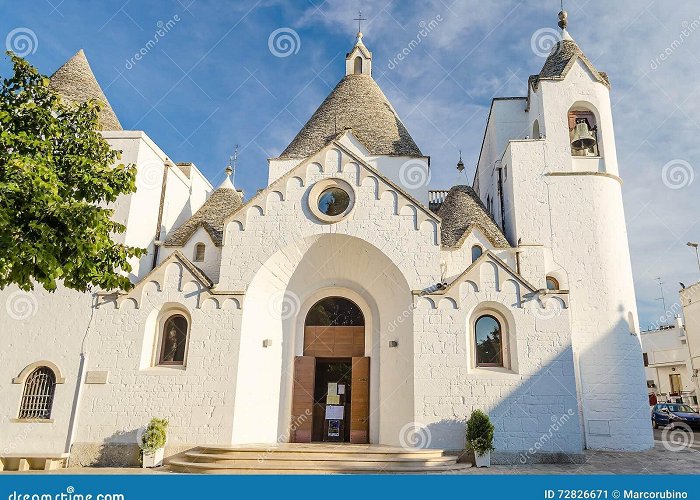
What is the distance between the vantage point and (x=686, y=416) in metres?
26.6

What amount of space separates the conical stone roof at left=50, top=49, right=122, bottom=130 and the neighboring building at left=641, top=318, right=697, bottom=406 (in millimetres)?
46744

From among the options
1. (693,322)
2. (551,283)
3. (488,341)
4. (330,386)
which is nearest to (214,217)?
(330,386)

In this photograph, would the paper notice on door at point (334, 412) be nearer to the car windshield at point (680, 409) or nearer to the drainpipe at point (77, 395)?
the drainpipe at point (77, 395)

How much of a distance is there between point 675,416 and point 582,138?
17.2m

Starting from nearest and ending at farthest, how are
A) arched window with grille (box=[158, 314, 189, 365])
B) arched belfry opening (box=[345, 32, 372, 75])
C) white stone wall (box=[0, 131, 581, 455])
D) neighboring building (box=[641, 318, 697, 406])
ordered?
white stone wall (box=[0, 131, 581, 455]) < arched window with grille (box=[158, 314, 189, 365]) < arched belfry opening (box=[345, 32, 372, 75]) < neighboring building (box=[641, 318, 697, 406])

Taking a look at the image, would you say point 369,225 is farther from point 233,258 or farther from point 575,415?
point 575,415

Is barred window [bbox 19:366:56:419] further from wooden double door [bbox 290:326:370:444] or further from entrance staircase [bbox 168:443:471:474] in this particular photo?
wooden double door [bbox 290:326:370:444]

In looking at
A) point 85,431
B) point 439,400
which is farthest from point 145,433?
point 439,400

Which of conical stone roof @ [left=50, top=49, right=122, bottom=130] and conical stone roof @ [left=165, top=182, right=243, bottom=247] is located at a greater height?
conical stone roof @ [left=50, top=49, right=122, bottom=130]

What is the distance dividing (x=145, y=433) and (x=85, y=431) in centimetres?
214

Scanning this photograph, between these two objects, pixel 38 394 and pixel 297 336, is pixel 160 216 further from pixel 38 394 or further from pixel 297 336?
pixel 38 394

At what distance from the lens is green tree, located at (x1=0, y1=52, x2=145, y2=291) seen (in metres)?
9.27

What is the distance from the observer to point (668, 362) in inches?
1882

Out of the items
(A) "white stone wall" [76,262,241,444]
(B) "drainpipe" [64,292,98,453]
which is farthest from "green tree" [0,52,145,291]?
(B) "drainpipe" [64,292,98,453]
